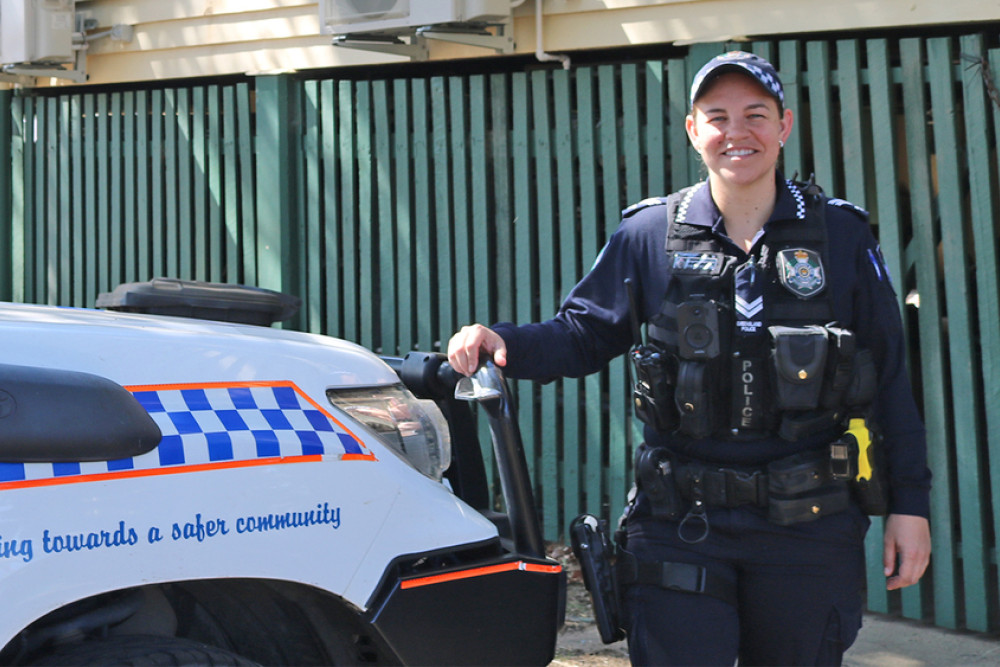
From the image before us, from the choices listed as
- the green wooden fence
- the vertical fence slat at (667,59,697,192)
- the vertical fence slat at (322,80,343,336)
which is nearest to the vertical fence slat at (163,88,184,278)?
the green wooden fence

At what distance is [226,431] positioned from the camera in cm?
209

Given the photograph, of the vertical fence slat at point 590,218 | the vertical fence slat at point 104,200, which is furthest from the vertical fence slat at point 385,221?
the vertical fence slat at point 104,200

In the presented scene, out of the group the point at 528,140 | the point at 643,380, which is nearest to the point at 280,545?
the point at 643,380

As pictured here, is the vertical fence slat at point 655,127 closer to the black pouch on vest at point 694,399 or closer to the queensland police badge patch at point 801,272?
the queensland police badge patch at point 801,272

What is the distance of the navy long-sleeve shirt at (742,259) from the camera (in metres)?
2.63

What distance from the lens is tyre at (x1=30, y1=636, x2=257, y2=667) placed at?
6.45 ft

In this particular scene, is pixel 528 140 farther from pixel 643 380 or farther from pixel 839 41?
pixel 643 380

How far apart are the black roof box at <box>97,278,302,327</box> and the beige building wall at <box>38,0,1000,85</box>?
2937 mm

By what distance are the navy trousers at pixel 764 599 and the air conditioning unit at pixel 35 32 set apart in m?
6.03

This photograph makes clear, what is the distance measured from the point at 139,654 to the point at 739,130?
5.80 feet

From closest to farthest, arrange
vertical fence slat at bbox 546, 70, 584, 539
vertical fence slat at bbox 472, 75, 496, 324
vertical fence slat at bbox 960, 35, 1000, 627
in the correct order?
vertical fence slat at bbox 960, 35, 1000, 627
vertical fence slat at bbox 546, 70, 584, 539
vertical fence slat at bbox 472, 75, 496, 324

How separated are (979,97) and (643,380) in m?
2.76

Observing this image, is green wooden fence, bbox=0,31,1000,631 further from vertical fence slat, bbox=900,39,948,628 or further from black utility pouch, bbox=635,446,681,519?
black utility pouch, bbox=635,446,681,519

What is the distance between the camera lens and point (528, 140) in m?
5.75
